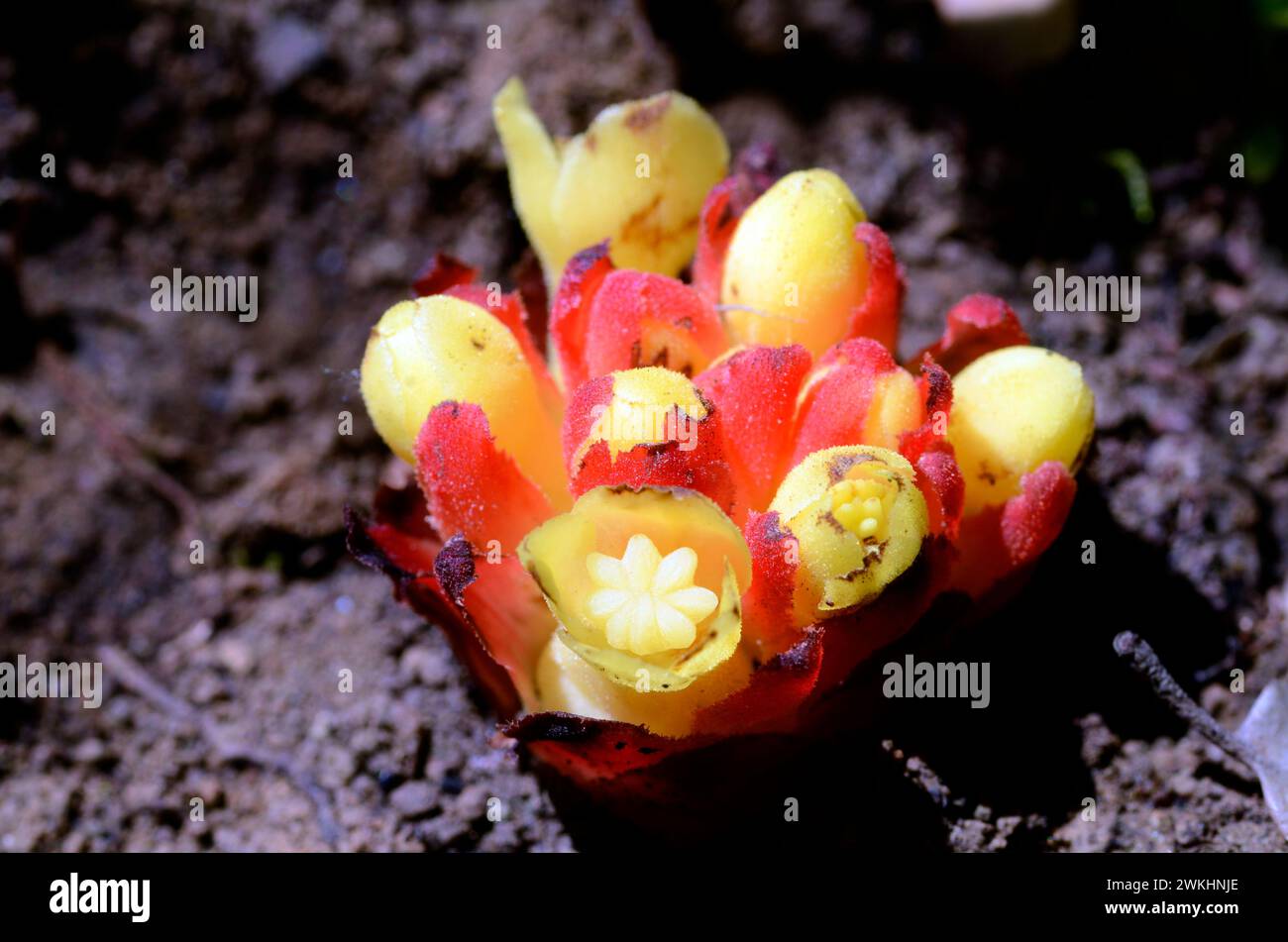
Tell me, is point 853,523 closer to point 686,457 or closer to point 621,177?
point 686,457

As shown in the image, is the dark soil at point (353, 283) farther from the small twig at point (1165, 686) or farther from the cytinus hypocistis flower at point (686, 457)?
the cytinus hypocistis flower at point (686, 457)

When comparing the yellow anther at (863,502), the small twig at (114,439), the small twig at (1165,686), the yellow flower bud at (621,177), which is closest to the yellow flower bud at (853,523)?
the yellow anther at (863,502)

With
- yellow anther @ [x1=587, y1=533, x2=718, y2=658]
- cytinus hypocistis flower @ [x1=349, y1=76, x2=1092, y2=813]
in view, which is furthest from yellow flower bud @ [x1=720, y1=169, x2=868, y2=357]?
yellow anther @ [x1=587, y1=533, x2=718, y2=658]

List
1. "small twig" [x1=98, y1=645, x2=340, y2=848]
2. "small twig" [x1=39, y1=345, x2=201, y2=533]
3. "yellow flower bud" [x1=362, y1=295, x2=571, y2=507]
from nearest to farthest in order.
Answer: "yellow flower bud" [x1=362, y1=295, x2=571, y2=507]
"small twig" [x1=98, y1=645, x2=340, y2=848]
"small twig" [x1=39, y1=345, x2=201, y2=533]

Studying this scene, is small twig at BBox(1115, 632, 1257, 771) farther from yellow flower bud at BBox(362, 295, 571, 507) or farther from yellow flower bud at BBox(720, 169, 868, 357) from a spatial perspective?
yellow flower bud at BBox(362, 295, 571, 507)

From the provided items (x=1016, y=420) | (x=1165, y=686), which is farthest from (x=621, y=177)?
(x=1165, y=686)

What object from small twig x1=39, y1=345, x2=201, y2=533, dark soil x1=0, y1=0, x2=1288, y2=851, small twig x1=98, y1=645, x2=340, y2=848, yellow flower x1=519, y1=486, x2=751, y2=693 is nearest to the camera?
yellow flower x1=519, y1=486, x2=751, y2=693

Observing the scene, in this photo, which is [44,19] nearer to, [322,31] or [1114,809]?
[322,31]
